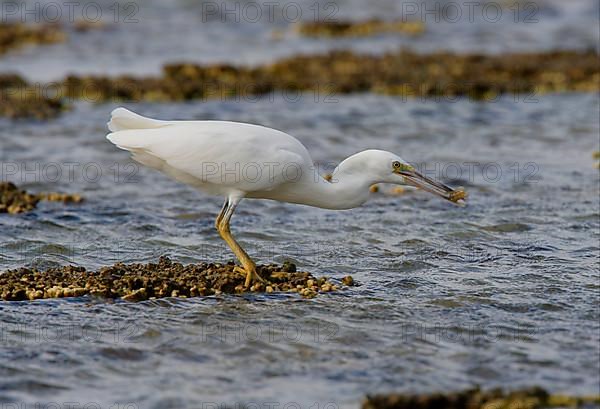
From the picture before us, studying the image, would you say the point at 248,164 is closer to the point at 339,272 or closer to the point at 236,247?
the point at 236,247

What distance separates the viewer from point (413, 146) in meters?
13.2

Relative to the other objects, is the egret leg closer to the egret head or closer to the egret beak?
the egret head

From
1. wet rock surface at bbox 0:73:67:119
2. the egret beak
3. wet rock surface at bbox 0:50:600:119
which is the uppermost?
wet rock surface at bbox 0:50:600:119

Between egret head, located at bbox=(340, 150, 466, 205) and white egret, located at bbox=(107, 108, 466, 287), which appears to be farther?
egret head, located at bbox=(340, 150, 466, 205)

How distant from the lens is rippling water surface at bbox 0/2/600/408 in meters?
6.14

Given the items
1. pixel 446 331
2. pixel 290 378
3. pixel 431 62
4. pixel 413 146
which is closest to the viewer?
pixel 290 378

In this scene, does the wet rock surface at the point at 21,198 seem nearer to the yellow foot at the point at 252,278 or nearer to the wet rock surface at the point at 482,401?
the yellow foot at the point at 252,278

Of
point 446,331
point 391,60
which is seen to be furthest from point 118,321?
point 391,60

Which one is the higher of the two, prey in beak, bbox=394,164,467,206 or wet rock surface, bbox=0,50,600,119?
wet rock surface, bbox=0,50,600,119

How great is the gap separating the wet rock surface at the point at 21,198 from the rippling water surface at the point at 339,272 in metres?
0.15

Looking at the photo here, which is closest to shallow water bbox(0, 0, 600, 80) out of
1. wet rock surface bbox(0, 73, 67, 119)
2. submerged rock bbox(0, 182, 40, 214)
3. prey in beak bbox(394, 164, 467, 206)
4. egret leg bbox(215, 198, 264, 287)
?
wet rock surface bbox(0, 73, 67, 119)

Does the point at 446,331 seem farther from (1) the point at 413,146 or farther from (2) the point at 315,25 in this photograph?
(2) the point at 315,25

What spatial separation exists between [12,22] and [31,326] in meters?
17.8

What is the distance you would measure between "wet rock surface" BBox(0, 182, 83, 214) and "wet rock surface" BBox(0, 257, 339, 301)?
87.4 inches
